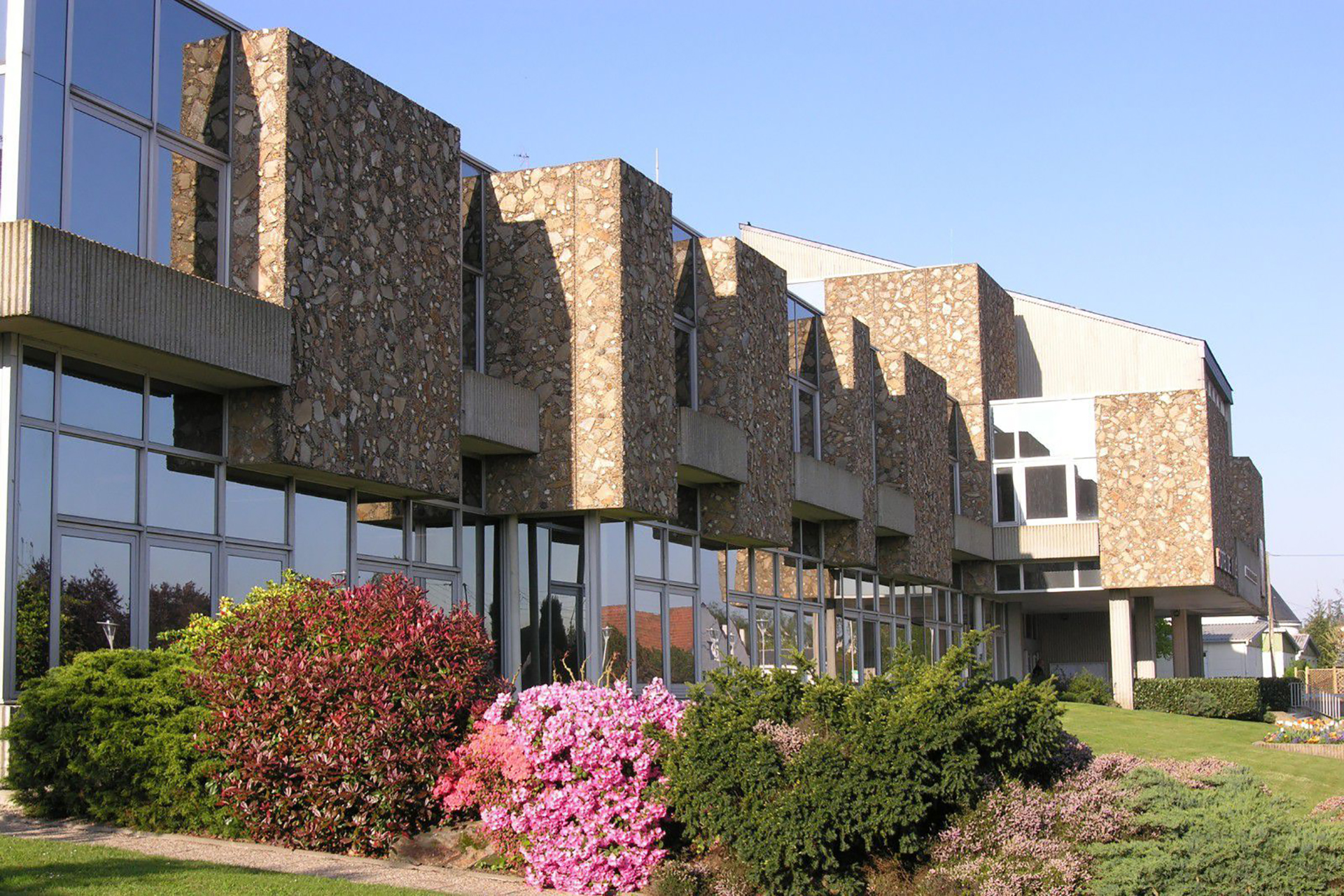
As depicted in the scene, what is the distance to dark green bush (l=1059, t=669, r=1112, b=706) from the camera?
40594 millimetres

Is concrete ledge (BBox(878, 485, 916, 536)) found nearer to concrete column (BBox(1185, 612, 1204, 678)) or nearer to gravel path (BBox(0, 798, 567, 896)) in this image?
gravel path (BBox(0, 798, 567, 896))

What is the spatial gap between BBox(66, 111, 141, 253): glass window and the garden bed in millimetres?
22559

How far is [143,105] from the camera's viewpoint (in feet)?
52.2

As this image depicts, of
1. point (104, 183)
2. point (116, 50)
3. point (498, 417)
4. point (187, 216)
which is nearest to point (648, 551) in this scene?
point (498, 417)

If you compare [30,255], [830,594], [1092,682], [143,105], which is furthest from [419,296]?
[1092,682]

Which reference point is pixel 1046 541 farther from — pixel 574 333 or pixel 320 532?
pixel 320 532

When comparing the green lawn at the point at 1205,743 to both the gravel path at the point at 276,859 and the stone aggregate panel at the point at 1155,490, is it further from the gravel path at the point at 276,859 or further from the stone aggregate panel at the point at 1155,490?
the gravel path at the point at 276,859

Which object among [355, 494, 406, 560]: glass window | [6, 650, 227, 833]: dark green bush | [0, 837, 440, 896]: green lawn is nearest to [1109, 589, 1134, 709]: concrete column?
[355, 494, 406, 560]: glass window

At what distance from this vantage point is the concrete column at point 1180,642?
168 ft

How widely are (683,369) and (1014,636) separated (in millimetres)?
26148

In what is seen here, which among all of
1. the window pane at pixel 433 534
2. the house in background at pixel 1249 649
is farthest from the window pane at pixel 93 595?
the house in background at pixel 1249 649

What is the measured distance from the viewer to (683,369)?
83.6 feet

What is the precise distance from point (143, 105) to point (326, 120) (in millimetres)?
2260

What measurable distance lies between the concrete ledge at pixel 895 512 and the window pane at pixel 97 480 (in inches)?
822
